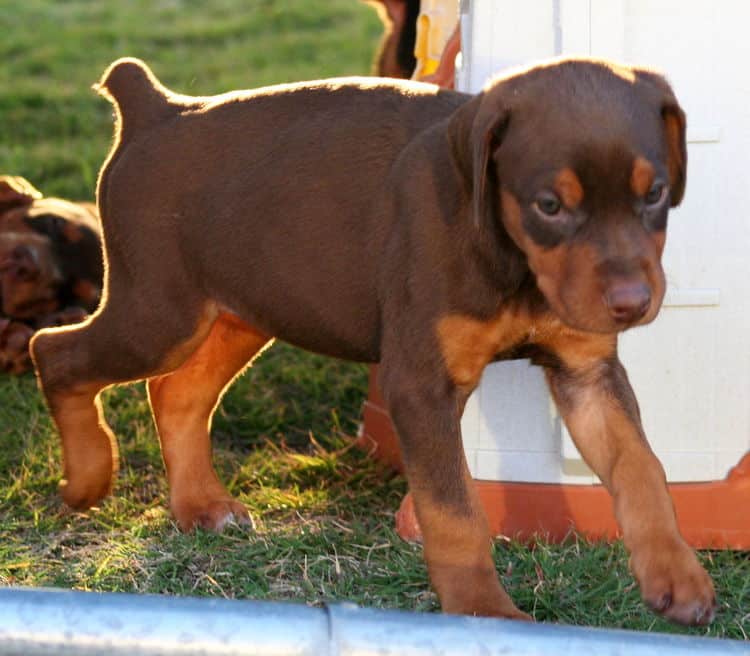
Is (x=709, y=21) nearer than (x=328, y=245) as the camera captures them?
No

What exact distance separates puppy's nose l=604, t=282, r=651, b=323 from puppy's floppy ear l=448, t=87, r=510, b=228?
1.29ft

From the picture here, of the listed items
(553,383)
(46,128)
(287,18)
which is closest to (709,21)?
(553,383)

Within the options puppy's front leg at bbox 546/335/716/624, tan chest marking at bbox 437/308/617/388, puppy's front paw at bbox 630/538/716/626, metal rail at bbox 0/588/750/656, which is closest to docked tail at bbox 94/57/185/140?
tan chest marking at bbox 437/308/617/388

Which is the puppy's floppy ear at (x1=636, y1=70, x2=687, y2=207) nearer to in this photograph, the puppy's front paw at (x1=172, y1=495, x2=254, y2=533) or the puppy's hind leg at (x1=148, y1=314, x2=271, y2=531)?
the puppy's hind leg at (x1=148, y1=314, x2=271, y2=531)

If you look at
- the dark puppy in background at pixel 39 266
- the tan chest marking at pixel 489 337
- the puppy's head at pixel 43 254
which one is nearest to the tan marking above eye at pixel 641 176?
the tan chest marking at pixel 489 337

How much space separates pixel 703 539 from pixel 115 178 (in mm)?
1983

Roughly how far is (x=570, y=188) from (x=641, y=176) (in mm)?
146

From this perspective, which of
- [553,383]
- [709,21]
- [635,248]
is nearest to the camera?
[635,248]

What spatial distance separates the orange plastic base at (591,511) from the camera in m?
4.35

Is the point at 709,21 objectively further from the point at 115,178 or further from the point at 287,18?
the point at 287,18

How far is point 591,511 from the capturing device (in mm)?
4395

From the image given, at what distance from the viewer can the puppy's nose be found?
300cm

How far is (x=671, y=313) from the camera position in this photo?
169 inches

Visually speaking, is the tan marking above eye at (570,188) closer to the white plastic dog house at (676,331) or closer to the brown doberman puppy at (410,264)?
the brown doberman puppy at (410,264)
